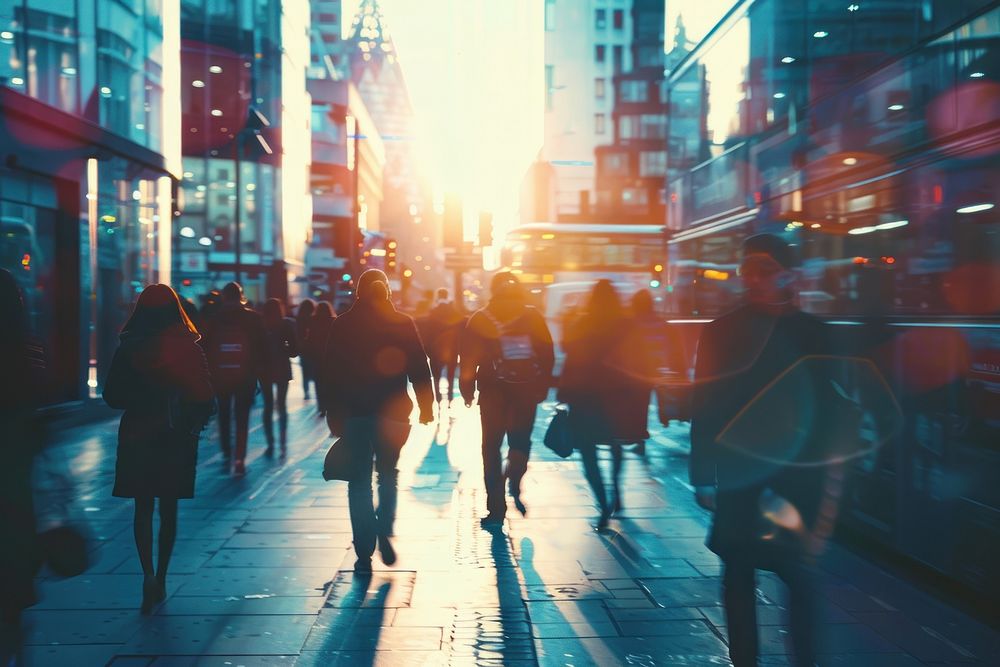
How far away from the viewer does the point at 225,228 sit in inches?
1857

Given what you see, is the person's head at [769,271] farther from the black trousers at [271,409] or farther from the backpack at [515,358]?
the black trousers at [271,409]

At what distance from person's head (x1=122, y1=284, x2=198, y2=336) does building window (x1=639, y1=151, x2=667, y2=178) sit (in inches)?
2763

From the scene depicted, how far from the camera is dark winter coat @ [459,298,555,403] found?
7.71 metres

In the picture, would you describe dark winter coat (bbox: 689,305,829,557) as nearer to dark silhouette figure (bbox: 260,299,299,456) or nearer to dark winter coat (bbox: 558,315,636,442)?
dark winter coat (bbox: 558,315,636,442)

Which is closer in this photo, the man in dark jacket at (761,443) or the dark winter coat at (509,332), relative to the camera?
the man in dark jacket at (761,443)

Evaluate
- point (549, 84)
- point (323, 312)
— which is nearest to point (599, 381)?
point (323, 312)

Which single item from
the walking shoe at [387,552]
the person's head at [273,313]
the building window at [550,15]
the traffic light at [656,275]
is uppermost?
the building window at [550,15]

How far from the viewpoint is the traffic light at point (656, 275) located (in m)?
28.1

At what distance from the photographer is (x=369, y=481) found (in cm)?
630

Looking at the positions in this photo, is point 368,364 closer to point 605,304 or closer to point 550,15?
point 605,304

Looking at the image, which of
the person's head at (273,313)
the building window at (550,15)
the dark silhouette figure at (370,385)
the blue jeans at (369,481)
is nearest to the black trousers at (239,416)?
the person's head at (273,313)

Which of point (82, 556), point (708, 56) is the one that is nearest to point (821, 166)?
point (708, 56)

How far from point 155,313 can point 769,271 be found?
333 centimetres

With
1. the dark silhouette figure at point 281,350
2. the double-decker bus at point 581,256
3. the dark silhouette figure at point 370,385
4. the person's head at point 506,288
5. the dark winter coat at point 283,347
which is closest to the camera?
the dark silhouette figure at point 370,385
